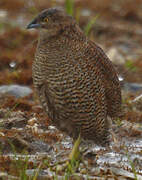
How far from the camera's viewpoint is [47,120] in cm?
623

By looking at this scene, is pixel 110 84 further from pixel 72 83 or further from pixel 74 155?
pixel 74 155

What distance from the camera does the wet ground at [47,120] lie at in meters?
4.51

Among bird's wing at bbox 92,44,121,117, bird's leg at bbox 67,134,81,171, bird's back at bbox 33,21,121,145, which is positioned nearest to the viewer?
bird's leg at bbox 67,134,81,171

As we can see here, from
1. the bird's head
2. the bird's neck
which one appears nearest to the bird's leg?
the bird's neck

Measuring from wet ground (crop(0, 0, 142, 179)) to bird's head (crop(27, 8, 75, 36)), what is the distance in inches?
18.9

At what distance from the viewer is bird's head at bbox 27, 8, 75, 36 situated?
484 centimetres

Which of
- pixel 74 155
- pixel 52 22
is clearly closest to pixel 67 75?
pixel 52 22

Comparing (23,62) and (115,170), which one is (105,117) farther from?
(23,62)

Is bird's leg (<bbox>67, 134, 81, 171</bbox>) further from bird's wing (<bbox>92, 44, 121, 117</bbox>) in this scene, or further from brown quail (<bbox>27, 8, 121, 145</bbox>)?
bird's wing (<bbox>92, 44, 121, 117</bbox>)

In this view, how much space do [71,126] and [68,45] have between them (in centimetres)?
79

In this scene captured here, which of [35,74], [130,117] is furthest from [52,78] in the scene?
[130,117]

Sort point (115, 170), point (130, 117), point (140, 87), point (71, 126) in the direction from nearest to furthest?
1. point (115, 170)
2. point (71, 126)
3. point (130, 117)
4. point (140, 87)

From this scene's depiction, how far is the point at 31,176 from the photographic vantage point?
13.7 feet

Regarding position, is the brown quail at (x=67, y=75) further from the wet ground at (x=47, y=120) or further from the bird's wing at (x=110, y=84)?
the wet ground at (x=47, y=120)
